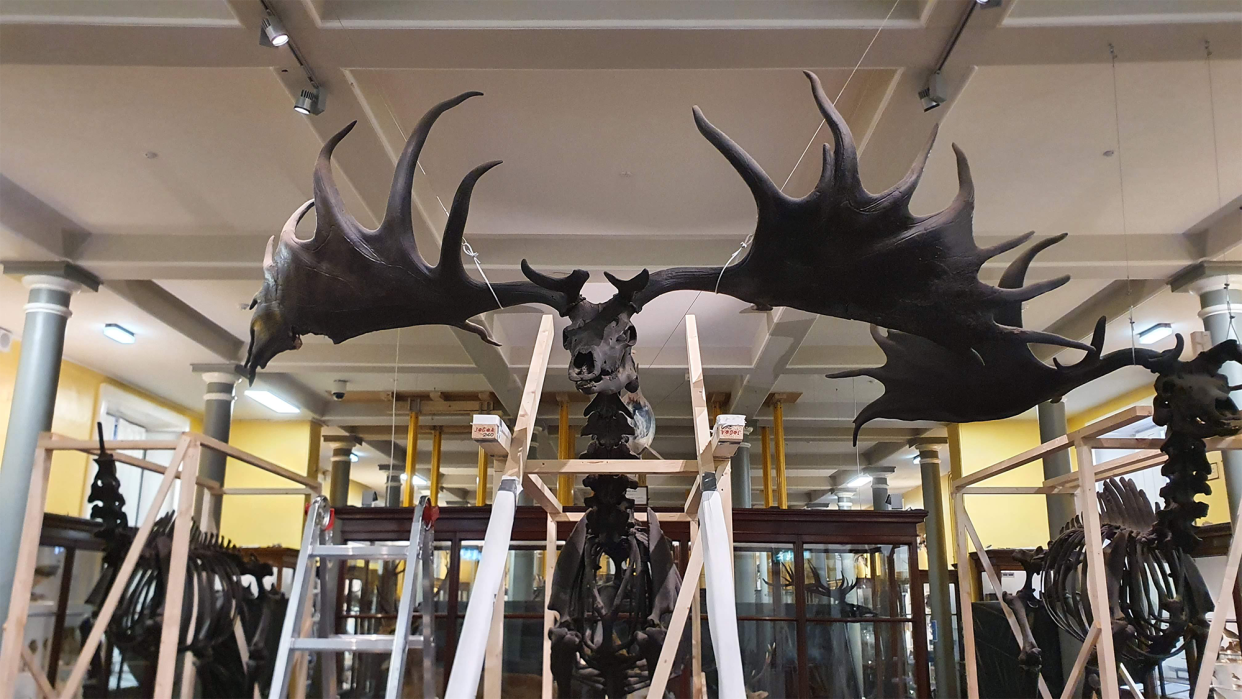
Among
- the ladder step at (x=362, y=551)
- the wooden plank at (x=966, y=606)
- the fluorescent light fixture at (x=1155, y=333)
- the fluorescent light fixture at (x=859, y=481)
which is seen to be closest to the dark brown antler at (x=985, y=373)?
the wooden plank at (x=966, y=606)

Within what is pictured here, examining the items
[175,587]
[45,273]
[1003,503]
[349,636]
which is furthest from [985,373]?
[1003,503]

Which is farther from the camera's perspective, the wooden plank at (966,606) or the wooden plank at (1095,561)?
the wooden plank at (966,606)

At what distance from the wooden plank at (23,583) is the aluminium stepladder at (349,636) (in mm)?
1235

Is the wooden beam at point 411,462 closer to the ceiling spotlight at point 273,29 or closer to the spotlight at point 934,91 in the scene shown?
the ceiling spotlight at point 273,29

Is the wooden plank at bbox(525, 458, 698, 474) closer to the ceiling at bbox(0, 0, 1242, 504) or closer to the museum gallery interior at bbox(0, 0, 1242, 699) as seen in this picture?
the museum gallery interior at bbox(0, 0, 1242, 699)

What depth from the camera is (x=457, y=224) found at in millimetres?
2607

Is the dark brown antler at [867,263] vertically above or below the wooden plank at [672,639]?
above

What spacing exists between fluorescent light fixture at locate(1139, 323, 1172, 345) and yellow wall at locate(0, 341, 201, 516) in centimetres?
1106

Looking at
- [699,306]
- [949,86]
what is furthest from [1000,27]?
[699,306]

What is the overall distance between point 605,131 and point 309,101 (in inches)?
65.4

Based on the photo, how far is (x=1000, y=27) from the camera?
355 cm

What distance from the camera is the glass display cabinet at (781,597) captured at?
818 cm

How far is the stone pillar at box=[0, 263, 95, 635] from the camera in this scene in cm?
586

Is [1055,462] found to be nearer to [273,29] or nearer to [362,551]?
[362,551]
